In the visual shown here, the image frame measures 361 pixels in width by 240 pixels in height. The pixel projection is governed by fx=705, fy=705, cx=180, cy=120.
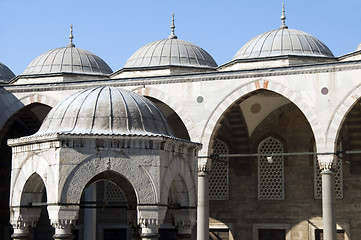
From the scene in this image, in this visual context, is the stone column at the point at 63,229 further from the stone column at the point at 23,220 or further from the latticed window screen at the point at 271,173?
the latticed window screen at the point at 271,173

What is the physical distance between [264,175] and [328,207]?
4736 mm

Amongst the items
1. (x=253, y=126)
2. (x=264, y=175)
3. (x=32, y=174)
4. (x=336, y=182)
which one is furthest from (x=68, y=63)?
(x=32, y=174)

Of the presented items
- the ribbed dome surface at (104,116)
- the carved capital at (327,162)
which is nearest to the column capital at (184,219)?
the ribbed dome surface at (104,116)

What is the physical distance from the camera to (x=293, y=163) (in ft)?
70.2

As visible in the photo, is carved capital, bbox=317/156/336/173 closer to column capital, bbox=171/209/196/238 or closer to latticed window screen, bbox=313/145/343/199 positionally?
latticed window screen, bbox=313/145/343/199

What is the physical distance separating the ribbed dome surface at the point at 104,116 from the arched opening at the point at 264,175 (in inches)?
497

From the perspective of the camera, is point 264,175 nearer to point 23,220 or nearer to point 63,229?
point 23,220

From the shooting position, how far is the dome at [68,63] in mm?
23000

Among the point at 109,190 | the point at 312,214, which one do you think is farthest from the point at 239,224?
the point at 109,190

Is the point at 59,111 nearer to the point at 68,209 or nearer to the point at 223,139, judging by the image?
the point at 68,209

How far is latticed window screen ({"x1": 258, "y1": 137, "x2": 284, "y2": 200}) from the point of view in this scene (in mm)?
21562

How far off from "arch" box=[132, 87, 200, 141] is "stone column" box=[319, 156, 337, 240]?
350cm

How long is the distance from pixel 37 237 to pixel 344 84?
11.3 meters

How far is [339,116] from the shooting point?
17.3 meters
